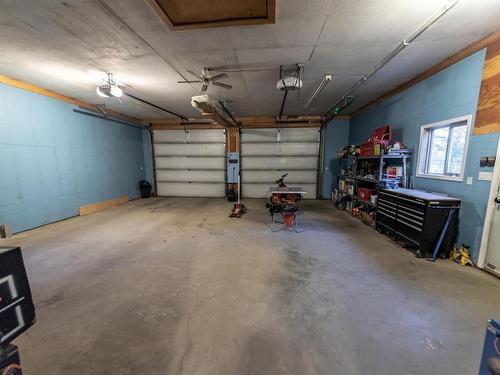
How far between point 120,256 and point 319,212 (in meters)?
4.84

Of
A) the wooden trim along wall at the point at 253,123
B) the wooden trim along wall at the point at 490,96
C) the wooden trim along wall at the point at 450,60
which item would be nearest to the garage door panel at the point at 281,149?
the wooden trim along wall at the point at 253,123

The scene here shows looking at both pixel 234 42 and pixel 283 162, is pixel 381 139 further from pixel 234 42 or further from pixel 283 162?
pixel 283 162

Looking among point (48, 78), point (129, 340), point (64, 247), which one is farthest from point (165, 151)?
point (129, 340)

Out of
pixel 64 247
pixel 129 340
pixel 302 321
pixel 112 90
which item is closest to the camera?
pixel 129 340

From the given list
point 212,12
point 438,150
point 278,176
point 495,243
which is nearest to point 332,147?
point 278,176

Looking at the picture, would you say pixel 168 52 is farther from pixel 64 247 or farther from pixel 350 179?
pixel 350 179

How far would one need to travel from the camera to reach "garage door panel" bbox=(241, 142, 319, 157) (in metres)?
7.71

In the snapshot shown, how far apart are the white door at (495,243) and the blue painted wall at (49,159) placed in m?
8.07

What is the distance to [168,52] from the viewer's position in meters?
3.06

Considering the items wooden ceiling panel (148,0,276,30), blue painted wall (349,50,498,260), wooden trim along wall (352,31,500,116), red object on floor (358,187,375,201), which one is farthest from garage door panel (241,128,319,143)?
wooden ceiling panel (148,0,276,30)

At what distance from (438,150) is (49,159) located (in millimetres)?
8233

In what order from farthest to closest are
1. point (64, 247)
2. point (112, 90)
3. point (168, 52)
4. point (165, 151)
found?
point (165, 151) → point (112, 90) → point (64, 247) → point (168, 52)

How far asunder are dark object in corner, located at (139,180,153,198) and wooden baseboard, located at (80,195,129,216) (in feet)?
2.51

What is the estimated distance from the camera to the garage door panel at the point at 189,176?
27.2ft
